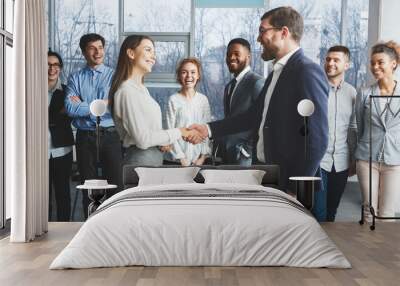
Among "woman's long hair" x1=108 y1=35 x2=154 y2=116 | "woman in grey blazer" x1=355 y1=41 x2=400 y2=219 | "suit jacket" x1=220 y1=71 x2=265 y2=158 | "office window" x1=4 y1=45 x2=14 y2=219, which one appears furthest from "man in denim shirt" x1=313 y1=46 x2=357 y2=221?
"office window" x1=4 y1=45 x2=14 y2=219

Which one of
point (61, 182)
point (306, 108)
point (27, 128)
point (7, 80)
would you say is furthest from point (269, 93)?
point (7, 80)

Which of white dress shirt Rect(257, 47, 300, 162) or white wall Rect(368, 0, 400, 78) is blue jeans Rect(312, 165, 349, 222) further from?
white wall Rect(368, 0, 400, 78)

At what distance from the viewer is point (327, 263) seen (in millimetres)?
4586

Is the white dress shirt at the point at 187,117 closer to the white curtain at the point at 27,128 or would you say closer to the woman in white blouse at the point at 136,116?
the woman in white blouse at the point at 136,116

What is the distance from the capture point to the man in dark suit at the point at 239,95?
7.51 m

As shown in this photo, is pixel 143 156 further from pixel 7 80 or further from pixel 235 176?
pixel 7 80

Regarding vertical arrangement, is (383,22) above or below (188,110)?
above

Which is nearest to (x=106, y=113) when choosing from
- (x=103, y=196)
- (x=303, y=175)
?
(x=103, y=196)

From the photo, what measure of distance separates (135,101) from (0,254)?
2.92 meters

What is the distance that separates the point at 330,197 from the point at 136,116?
2.63m

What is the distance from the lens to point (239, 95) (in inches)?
298

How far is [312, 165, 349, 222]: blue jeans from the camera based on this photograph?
757 centimetres

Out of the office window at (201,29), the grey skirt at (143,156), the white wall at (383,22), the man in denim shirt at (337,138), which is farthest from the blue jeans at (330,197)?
the grey skirt at (143,156)

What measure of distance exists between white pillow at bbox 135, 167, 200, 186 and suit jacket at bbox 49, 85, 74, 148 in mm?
1033
